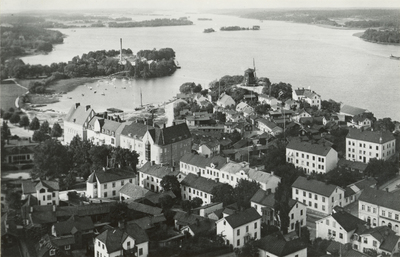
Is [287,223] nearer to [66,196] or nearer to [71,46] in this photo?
[66,196]

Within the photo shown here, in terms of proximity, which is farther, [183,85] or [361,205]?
[183,85]

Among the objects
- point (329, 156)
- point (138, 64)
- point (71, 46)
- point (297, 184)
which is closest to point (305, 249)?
point (297, 184)

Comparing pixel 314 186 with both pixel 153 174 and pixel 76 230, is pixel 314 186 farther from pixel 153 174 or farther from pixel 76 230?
pixel 76 230

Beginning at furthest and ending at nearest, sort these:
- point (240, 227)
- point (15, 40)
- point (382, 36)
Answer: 1. point (382, 36)
2. point (15, 40)
3. point (240, 227)

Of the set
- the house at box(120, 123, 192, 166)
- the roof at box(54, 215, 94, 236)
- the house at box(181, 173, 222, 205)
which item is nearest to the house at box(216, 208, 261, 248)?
the house at box(181, 173, 222, 205)

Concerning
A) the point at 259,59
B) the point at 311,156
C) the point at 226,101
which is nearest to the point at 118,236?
the point at 311,156

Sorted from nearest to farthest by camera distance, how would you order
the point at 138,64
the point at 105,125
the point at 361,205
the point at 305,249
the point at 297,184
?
the point at 305,249 → the point at 361,205 → the point at 297,184 → the point at 105,125 → the point at 138,64
